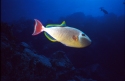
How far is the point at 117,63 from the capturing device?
13.0m

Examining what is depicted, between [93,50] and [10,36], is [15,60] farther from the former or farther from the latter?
[93,50]

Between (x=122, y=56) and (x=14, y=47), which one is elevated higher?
(x=122, y=56)

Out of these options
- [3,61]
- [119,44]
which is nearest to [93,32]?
[119,44]

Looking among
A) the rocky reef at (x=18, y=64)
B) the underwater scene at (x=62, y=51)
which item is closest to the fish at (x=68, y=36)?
the underwater scene at (x=62, y=51)

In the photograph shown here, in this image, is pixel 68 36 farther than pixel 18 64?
No

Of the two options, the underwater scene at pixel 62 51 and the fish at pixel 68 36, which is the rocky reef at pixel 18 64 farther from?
the fish at pixel 68 36

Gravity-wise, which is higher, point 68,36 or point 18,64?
point 18,64

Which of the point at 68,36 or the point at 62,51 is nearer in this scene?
the point at 68,36

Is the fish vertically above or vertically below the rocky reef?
below

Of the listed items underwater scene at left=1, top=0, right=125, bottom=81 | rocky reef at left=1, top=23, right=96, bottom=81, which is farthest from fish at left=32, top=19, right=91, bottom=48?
rocky reef at left=1, top=23, right=96, bottom=81

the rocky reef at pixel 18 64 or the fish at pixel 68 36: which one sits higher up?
the rocky reef at pixel 18 64

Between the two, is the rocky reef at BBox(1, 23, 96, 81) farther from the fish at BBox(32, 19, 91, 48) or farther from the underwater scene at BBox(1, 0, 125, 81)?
the fish at BBox(32, 19, 91, 48)

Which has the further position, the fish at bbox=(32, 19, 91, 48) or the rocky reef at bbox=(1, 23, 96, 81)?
the rocky reef at bbox=(1, 23, 96, 81)

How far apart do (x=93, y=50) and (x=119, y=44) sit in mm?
3855
